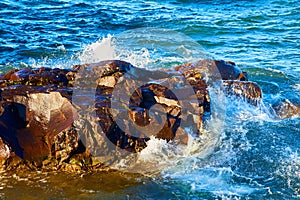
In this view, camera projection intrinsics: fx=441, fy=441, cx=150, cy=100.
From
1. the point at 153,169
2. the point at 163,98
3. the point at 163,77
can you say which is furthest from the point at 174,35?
the point at 153,169

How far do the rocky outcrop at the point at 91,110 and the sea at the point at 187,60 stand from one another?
0.25 meters

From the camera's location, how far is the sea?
552cm

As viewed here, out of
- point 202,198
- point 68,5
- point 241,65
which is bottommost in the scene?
point 202,198

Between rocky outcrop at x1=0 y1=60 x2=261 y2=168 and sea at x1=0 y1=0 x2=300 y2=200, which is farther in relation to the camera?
rocky outcrop at x1=0 y1=60 x2=261 y2=168

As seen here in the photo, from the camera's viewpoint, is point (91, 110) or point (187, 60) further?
point (187, 60)

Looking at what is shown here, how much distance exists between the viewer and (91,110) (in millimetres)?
5906

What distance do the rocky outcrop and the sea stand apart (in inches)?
9.7

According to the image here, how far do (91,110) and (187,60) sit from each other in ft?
18.6

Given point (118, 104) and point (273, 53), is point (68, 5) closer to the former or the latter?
point (273, 53)

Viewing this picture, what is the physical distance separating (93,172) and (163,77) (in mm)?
2212

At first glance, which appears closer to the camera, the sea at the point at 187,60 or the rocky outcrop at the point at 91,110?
the sea at the point at 187,60

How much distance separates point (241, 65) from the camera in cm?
1091

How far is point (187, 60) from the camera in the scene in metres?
11.2

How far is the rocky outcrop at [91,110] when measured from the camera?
18.9 feet
